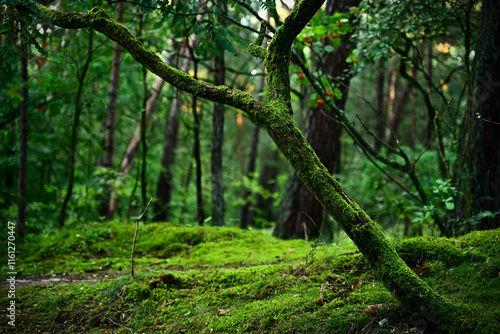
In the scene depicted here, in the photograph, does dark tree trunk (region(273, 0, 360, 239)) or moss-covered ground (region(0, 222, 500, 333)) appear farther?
dark tree trunk (region(273, 0, 360, 239))

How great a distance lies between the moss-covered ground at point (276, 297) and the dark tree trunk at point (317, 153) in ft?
6.33

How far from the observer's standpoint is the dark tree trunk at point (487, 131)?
3.93 m

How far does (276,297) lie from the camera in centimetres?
297

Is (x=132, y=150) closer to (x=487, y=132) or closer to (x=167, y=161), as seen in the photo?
(x=167, y=161)

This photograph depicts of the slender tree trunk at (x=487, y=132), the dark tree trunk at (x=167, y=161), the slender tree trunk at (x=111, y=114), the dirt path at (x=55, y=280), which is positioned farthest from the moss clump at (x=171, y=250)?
the dark tree trunk at (x=167, y=161)

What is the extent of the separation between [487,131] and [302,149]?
3058 mm

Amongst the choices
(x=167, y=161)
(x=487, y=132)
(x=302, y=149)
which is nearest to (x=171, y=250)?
(x=302, y=149)

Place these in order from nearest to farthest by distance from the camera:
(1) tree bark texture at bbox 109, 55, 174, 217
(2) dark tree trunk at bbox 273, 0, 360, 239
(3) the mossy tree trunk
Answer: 1. (3) the mossy tree trunk
2. (2) dark tree trunk at bbox 273, 0, 360, 239
3. (1) tree bark texture at bbox 109, 55, 174, 217

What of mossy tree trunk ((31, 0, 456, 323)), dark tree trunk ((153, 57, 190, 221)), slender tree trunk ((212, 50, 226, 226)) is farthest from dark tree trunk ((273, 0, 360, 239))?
dark tree trunk ((153, 57, 190, 221))

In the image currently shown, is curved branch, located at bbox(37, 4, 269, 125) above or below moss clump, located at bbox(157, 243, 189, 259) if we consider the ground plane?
above

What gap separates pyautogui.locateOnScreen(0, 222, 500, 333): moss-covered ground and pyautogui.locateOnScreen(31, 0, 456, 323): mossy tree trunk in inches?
9.5

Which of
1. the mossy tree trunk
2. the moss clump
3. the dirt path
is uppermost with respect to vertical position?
the mossy tree trunk

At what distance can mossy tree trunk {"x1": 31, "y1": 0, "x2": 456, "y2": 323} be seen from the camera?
85.9 inches

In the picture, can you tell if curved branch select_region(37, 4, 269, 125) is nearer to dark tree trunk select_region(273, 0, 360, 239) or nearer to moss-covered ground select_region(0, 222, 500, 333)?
moss-covered ground select_region(0, 222, 500, 333)
